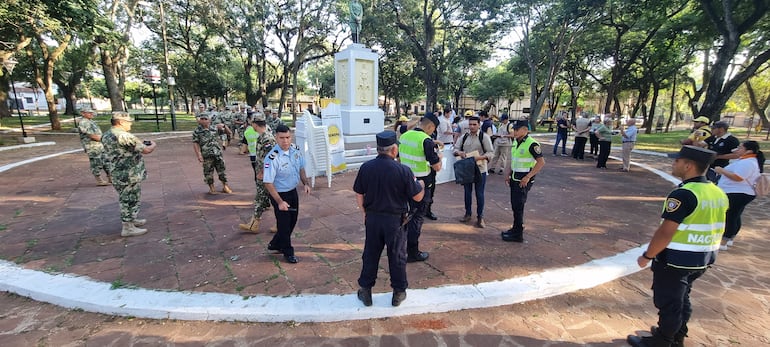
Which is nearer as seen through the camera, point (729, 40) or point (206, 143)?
point (206, 143)

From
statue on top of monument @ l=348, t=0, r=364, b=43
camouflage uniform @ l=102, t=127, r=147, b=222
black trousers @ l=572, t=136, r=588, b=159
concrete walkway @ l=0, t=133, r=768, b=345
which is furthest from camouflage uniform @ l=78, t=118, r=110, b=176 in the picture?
black trousers @ l=572, t=136, r=588, b=159

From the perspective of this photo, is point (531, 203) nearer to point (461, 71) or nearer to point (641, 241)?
point (641, 241)

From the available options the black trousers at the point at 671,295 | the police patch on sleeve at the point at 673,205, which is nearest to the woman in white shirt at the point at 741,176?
the black trousers at the point at 671,295

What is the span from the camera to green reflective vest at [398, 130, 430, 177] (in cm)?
405

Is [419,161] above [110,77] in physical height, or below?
below

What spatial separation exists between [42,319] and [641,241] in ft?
22.7

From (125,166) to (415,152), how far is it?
4.02 m

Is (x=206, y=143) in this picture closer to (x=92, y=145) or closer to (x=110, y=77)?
(x=92, y=145)

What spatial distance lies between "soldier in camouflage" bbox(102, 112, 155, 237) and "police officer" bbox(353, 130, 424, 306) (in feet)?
11.7

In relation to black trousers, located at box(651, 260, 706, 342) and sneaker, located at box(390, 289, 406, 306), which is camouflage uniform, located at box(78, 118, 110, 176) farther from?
black trousers, located at box(651, 260, 706, 342)

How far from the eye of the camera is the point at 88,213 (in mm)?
5746

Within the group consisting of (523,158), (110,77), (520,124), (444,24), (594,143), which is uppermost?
(444,24)

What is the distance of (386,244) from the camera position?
3039 mm

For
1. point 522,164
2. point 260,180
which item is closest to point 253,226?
point 260,180
